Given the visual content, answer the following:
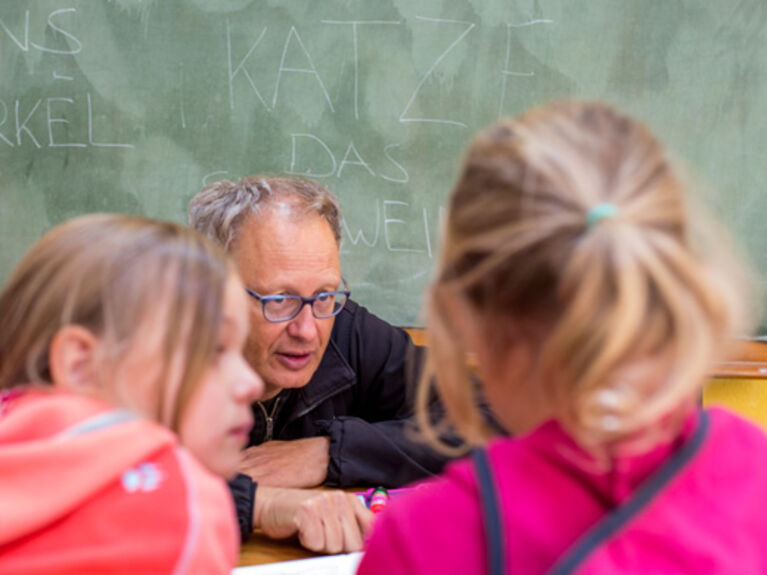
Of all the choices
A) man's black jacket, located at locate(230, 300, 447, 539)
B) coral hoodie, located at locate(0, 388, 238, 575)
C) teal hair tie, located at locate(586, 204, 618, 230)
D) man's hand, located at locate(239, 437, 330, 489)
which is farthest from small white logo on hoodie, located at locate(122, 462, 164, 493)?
man's hand, located at locate(239, 437, 330, 489)

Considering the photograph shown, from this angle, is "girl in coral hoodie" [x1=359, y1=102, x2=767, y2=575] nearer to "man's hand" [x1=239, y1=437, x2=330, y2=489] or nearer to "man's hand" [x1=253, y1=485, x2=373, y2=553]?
"man's hand" [x1=253, y1=485, x2=373, y2=553]

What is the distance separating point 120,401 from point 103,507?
135mm

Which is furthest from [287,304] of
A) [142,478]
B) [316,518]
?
[142,478]

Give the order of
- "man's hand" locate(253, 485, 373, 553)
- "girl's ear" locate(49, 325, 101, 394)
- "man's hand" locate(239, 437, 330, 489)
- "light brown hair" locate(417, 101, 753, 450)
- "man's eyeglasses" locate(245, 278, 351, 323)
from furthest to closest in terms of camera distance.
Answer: "man's eyeglasses" locate(245, 278, 351, 323), "man's hand" locate(239, 437, 330, 489), "man's hand" locate(253, 485, 373, 553), "girl's ear" locate(49, 325, 101, 394), "light brown hair" locate(417, 101, 753, 450)

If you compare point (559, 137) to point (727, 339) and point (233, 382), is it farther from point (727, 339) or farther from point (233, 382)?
point (233, 382)

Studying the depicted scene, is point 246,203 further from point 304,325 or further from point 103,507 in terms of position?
point 103,507

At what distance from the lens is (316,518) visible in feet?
4.44

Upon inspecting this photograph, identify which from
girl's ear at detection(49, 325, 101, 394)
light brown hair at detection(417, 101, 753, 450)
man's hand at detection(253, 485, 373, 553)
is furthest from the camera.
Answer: man's hand at detection(253, 485, 373, 553)

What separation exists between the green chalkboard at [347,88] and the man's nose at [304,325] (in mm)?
780

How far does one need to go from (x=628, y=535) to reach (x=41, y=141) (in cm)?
240

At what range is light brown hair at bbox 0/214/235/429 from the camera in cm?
85

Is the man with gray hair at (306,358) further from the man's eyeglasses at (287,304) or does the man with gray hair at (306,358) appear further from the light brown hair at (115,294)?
the light brown hair at (115,294)

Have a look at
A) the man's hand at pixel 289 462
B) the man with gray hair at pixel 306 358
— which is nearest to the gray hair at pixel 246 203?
the man with gray hair at pixel 306 358

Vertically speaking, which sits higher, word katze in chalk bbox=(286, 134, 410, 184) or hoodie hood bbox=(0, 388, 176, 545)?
word katze in chalk bbox=(286, 134, 410, 184)
